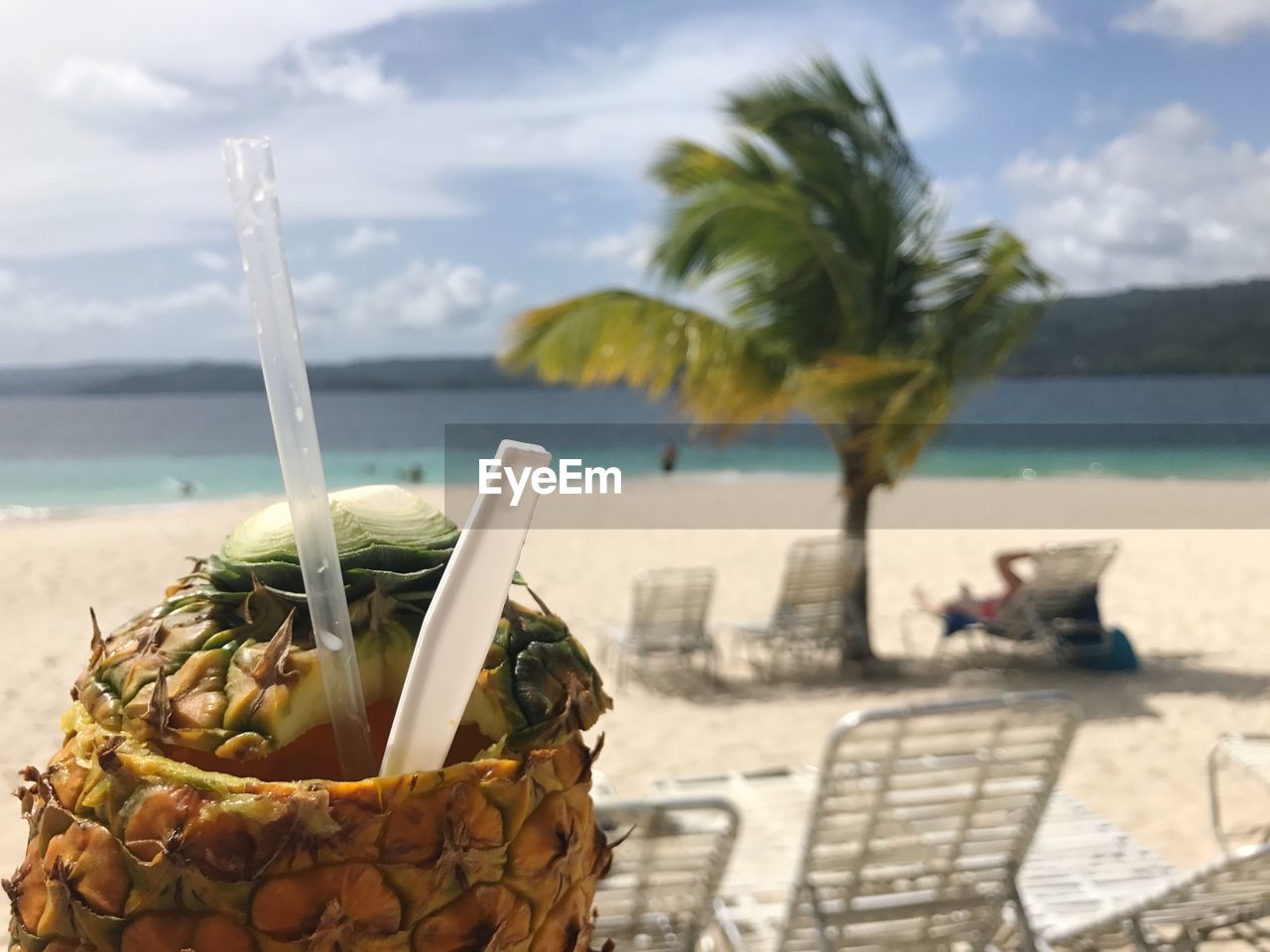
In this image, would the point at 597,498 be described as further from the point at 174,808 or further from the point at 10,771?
the point at 174,808

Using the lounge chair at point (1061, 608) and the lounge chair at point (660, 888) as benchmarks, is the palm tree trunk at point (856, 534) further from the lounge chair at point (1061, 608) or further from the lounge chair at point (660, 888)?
the lounge chair at point (660, 888)

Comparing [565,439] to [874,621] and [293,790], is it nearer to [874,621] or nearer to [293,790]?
[874,621]

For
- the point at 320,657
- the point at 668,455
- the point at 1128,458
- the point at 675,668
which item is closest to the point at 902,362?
the point at 675,668

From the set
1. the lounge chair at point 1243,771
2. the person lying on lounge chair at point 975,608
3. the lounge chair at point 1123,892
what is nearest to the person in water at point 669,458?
the person lying on lounge chair at point 975,608

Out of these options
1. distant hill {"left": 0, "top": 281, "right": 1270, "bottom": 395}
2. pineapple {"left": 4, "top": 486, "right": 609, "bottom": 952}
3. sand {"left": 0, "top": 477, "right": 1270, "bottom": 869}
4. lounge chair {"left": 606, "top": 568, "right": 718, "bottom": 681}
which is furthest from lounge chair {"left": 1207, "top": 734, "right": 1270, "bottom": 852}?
distant hill {"left": 0, "top": 281, "right": 1270, "bottom": 395}

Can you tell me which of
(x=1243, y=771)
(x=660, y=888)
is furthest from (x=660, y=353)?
(x=660, y=888)

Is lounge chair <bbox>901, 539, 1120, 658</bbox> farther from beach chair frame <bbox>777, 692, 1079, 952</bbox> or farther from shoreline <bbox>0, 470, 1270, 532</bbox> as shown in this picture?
shoreline <bbox>0, 470, 1270, 532</bbox>
